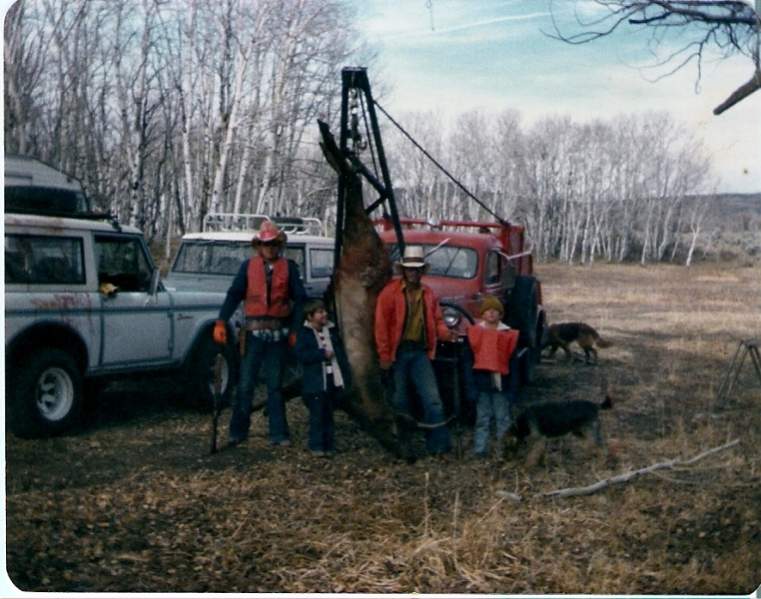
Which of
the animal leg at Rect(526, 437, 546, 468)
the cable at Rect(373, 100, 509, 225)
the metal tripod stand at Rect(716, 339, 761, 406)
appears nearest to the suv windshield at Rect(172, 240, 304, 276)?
the cable at Rect(373, 100, 509, 225)

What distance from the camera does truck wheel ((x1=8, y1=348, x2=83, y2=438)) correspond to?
429 centimetres

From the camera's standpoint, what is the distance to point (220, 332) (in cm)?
467

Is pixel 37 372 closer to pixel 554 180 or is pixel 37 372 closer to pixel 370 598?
pixel 370 598

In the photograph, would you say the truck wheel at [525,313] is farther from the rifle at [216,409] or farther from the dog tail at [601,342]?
the rifle at [216,409]

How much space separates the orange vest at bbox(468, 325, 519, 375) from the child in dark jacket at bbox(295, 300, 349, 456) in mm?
618

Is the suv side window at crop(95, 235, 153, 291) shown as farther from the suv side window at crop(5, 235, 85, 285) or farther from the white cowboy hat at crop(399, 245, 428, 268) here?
the white cowboy hat at crop(399, 245, 428, 268)

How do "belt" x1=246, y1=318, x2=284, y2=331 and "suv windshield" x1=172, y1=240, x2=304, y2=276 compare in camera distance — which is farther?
"belt" x1=246, y1=318, x2=284, y2=331

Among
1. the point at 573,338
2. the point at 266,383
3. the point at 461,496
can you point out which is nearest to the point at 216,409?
the point at 266,383

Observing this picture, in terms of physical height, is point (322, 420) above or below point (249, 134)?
below

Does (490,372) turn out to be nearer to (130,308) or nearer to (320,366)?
(320,366)

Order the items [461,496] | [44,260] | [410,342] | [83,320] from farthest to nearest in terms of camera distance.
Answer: [83,320], [44,260], [410,342], [461,496]

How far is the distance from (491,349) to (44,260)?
7.10ft

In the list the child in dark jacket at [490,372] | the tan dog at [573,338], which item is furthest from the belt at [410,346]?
the tan dog at [573,338]

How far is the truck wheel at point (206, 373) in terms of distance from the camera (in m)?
4.58
